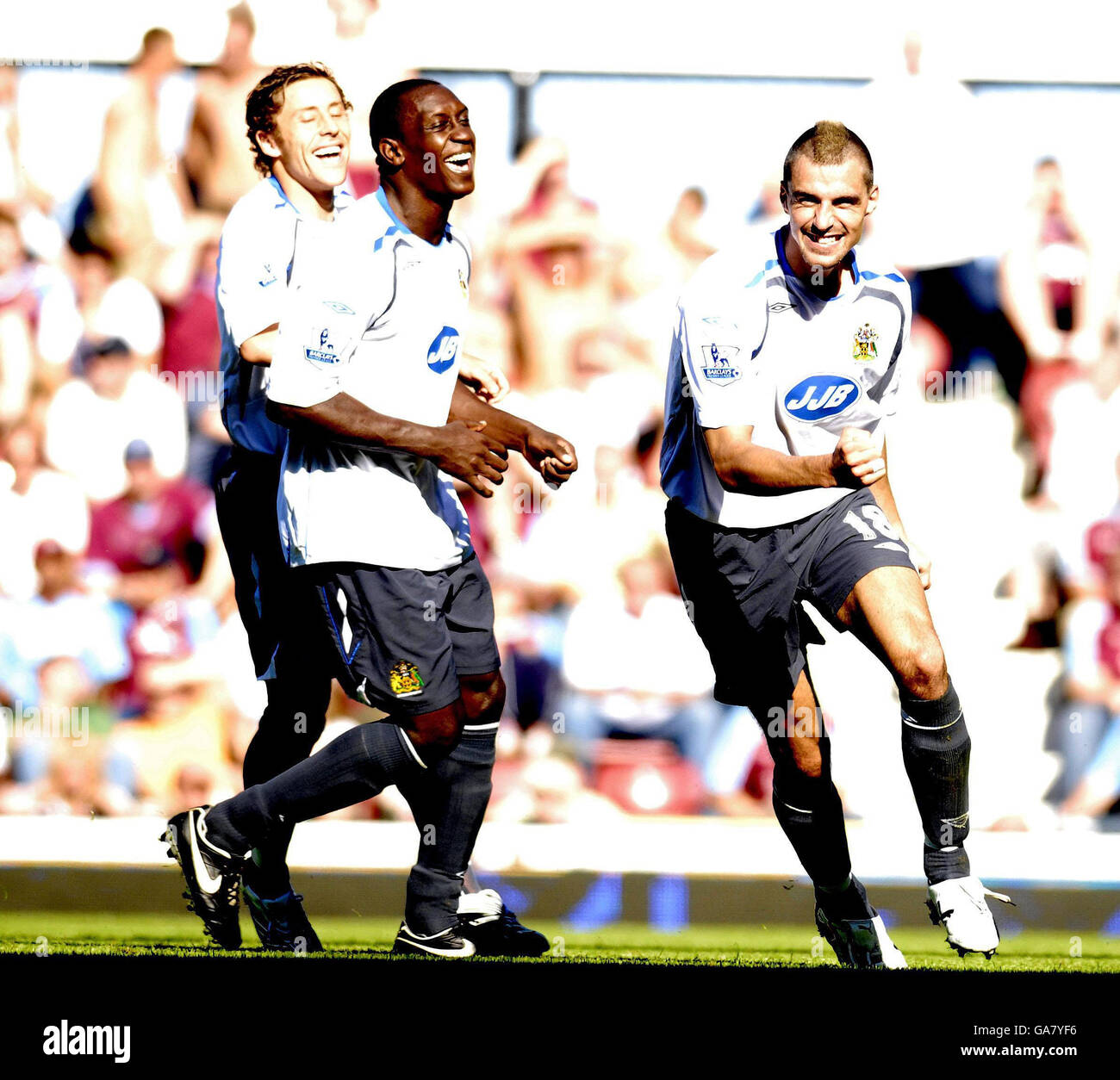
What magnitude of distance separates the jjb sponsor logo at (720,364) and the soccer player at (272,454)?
662 mm

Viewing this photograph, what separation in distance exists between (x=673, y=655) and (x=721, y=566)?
5.88ft

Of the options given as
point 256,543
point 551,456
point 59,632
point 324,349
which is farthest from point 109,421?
point 551,456

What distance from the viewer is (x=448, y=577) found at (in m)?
3.72

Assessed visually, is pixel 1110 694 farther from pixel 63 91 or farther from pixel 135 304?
pixel 63 91

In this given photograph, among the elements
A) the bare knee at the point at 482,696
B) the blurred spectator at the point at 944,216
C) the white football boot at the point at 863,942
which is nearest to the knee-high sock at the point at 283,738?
the bare knee at the point at 482,696

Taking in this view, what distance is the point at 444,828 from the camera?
3.76 metres

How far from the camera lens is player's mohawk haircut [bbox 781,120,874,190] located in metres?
3.50

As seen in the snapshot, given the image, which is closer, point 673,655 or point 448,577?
point 448,577

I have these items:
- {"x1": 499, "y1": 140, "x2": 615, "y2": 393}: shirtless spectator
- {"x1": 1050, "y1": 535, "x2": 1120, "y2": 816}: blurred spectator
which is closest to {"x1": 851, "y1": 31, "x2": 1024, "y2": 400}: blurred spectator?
{"x1": 1050, "y1": 535, "x2": 1120, "y2": 816}: blurred spectator

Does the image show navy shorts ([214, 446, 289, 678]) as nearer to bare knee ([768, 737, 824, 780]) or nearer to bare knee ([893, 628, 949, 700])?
bare knee ([768, 737, 824, 780])

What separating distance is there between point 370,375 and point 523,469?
2.11 m

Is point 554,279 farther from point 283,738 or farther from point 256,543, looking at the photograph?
point 283,738
